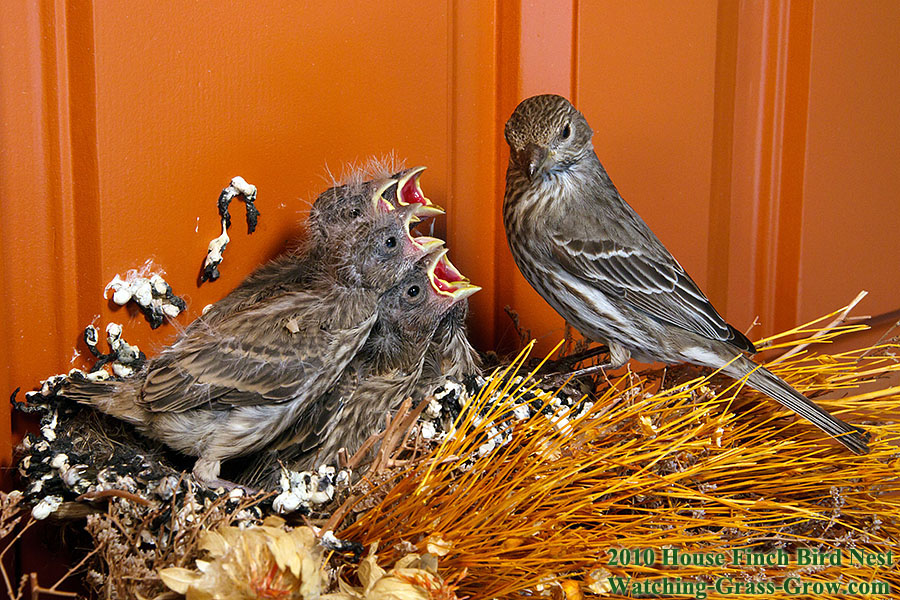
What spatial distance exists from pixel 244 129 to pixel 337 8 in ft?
1.10

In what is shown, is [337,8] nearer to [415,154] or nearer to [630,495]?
[415,154]

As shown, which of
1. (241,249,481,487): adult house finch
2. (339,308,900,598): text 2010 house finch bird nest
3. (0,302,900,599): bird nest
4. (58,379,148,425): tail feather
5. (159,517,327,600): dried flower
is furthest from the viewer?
(241,249,481,487): adult house finch

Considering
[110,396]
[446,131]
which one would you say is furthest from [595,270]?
[110,396]

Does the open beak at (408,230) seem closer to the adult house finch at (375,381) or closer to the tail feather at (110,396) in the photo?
the adult house finch at (375,381)

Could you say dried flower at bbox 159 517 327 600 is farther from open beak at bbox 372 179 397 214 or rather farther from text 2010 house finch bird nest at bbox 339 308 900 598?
open beak at bbox 372 179 397 214

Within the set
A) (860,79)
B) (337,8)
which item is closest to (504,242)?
(337,8)

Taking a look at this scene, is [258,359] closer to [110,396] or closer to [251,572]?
[110,396]

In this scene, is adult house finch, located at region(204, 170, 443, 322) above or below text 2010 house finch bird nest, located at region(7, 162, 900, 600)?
above

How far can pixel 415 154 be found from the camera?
1.84 metres

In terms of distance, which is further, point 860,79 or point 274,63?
point 860,79

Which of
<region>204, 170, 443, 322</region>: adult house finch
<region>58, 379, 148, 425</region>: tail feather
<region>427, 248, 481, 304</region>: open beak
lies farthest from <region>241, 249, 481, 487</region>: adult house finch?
<region>58, 379, 148, 425</region>: tail feather

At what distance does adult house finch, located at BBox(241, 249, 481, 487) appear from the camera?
143 centimetres

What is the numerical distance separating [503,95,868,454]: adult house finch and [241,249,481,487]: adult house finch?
0.25 m

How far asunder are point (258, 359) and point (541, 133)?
2.40 ft
